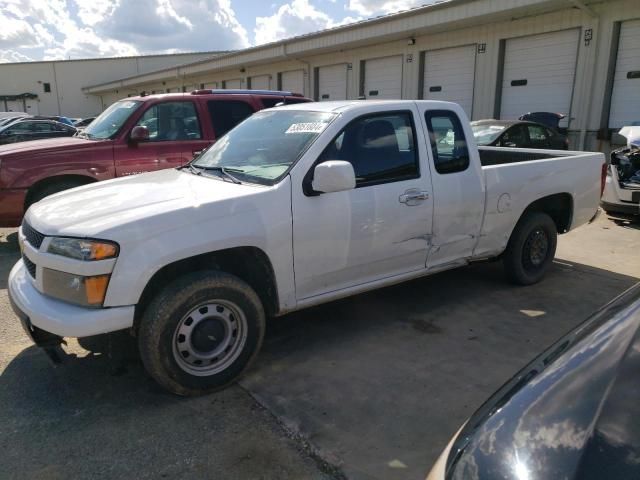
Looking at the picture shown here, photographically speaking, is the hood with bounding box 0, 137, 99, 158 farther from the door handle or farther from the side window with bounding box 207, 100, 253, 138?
the door handle

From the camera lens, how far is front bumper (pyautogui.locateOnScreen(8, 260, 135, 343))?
2818mm

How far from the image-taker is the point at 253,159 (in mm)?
3850

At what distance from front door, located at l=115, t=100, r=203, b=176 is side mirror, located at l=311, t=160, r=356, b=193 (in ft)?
13.3

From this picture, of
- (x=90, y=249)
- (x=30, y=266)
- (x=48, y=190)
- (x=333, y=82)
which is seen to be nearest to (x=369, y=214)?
(x=90, y=249)

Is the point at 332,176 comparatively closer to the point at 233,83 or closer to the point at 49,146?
the point at 49,146

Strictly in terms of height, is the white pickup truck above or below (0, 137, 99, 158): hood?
below

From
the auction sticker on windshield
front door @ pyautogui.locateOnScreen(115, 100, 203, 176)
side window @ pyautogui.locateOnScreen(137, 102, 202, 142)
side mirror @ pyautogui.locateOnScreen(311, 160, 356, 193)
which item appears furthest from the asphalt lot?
side window @ pyautogui.locateOnScreen(137, 102, 202, 142)

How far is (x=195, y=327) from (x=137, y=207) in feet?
2.75

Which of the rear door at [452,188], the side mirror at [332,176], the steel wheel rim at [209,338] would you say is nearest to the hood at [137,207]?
the side mirror at [332,176]

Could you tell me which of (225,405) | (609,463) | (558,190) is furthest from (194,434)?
(558,190)

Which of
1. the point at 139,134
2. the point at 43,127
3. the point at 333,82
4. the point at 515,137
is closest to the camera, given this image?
the point at 139,134

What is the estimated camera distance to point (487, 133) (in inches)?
413

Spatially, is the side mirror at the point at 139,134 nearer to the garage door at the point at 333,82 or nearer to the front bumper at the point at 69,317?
the front bumper at the point at 69,317

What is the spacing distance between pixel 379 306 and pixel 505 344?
1.22 metres
